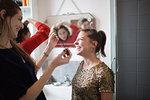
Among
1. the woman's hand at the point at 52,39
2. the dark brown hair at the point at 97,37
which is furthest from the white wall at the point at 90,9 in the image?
the woman's hand at the point at 52,39

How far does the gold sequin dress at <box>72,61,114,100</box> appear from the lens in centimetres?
103

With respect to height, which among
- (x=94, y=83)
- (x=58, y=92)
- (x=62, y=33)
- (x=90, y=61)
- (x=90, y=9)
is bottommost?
(x=58, y=92)

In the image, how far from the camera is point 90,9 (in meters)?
2.43

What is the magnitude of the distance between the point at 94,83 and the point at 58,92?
1353 millimetres

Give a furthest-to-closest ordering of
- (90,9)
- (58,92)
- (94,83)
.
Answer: (90,9), (58,92), (94,83)

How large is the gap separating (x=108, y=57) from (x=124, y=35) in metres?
0.83

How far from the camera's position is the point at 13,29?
28.7 inches

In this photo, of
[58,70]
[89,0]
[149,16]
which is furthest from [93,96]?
[89,0]

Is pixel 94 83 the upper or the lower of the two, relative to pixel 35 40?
lower

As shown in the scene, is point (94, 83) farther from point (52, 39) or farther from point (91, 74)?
point (52, 39)

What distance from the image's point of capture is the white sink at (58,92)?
2243mm

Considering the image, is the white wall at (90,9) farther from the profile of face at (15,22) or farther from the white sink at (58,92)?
the profile of face at (15,22)

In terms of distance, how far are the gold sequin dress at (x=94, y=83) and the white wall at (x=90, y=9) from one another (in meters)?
1.25

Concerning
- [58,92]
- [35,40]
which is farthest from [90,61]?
[58,92]
